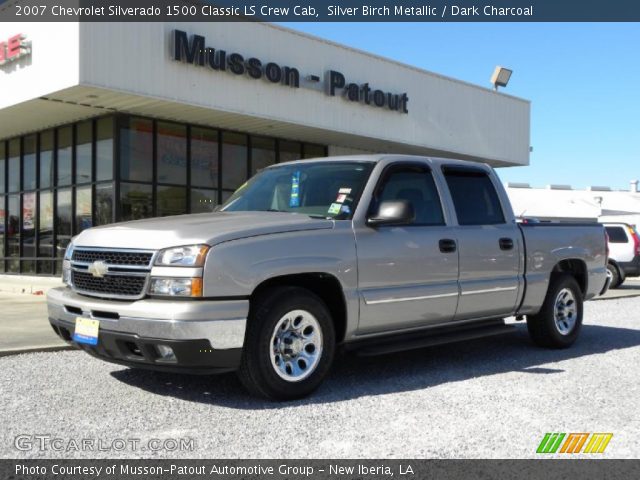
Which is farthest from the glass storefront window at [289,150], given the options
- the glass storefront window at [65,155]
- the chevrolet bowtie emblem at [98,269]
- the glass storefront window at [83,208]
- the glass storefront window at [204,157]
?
the chevrolet bowtie emblem at [98,269]

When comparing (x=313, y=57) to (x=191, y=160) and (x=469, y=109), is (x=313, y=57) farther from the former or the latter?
(x=469, y=109)

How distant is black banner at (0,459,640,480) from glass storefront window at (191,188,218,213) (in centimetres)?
1432

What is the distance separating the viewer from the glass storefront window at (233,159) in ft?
61.0

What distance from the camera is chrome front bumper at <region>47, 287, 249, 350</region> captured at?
4.53 m

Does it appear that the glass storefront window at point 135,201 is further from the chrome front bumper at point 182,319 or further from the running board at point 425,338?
the chrome front bumper at point 182,319

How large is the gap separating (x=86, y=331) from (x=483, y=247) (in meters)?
3.61

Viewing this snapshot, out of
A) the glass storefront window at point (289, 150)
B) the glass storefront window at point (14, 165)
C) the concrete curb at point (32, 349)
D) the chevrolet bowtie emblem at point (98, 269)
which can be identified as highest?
the glass storefront window at point (289, 150)

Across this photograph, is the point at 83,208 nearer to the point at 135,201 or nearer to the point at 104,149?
the point at 135,201

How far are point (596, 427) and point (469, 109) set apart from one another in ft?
64.2

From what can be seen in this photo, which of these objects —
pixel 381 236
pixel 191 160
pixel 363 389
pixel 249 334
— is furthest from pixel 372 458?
pixel 191 160

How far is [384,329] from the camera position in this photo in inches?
224

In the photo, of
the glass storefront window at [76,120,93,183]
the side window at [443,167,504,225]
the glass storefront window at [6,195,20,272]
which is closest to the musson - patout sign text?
the glass storefront window at [76,120,93,183]

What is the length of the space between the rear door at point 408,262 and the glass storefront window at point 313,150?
1444 cm
